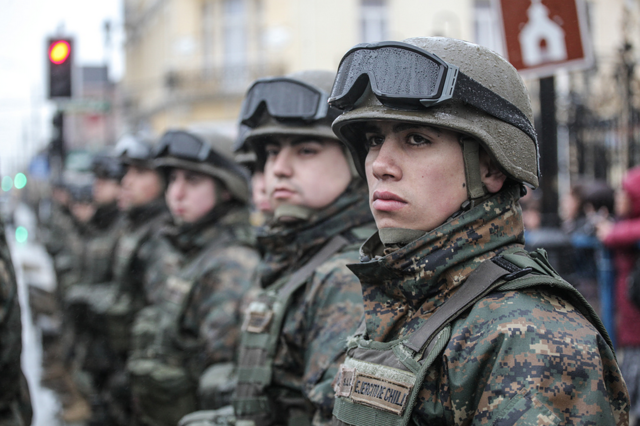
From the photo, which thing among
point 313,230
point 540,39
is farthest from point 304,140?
point 540,39

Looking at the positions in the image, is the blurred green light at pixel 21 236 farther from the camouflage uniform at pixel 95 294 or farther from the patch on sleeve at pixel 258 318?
the patch on sleeve at pixel 258 318

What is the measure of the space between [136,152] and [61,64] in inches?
216

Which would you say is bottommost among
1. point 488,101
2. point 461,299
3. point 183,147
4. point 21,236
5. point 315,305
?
point 21,236

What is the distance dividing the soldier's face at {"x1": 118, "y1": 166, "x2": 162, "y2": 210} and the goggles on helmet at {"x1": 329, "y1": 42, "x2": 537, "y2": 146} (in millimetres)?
4843

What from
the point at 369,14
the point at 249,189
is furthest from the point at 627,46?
the point at 369,14

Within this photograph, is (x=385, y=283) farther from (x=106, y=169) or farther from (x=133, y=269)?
(x=106, y=169)

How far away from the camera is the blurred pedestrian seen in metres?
5.16

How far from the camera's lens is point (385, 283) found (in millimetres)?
2104

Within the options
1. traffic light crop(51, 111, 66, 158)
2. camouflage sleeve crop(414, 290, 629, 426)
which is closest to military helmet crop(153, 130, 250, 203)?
camouflage sleeve crop(414, 290, 629, 426)

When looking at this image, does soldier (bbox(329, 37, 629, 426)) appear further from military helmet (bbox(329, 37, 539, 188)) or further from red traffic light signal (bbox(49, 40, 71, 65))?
red traffic light signal (bbox(49, 40, 71, 65))

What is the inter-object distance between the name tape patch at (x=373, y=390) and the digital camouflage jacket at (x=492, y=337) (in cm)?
6

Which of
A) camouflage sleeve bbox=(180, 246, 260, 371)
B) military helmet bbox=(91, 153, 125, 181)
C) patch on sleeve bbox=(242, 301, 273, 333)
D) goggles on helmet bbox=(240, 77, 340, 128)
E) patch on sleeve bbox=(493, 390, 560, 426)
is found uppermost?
goggles on helmet bbox=(240, 77, 340, 128)

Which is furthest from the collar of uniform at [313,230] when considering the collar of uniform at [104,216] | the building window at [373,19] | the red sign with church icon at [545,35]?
the building window at [373,19]

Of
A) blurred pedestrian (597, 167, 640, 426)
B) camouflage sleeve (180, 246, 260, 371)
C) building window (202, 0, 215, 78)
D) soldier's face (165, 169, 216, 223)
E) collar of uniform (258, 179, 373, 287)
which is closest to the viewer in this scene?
collar of uniform (258, 179, 373, 287)
